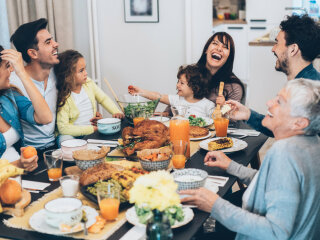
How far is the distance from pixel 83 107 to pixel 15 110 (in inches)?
29.0

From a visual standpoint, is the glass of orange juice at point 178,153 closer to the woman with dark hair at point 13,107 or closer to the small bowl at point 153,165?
the small bowl at point 153,165

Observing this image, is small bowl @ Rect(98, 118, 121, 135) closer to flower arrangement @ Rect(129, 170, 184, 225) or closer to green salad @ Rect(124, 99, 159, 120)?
green salad @ Rect(124, 99, 159, 120)


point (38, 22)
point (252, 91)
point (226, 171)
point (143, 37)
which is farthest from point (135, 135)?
point (252, 91)

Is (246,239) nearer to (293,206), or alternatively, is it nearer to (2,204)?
(293,206)

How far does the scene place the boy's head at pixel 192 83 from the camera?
2994 millimetres

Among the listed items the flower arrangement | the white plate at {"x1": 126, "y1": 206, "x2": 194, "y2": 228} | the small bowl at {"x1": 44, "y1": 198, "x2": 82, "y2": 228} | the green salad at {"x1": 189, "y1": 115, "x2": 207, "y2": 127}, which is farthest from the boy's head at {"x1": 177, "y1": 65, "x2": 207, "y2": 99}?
the flower arrangement

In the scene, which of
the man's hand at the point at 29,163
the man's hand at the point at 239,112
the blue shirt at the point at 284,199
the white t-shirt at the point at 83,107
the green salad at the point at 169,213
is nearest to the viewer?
the green salad at the point at 169,213

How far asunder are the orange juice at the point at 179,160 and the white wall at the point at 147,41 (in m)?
2.60

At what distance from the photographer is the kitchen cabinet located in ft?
16.7

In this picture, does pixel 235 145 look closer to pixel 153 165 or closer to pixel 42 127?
pixel 153 165

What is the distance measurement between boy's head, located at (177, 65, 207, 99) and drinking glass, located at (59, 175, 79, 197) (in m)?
1.54

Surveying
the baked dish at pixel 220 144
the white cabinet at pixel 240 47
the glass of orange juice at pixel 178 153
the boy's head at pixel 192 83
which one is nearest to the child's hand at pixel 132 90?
the boy's head at pixel 192 83

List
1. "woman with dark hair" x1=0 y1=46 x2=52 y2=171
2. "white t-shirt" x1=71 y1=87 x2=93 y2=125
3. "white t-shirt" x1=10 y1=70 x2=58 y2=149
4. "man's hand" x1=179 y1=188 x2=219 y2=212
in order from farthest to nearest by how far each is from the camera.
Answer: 1. "white t-shirt" x1=71 y1=87 x2=93 y2=125
2. "white t-shirt" x1=10 y1=70 x2=58 y2=149
3. "woman with dark hair" x1=0 y1=46 x2=52 y2=171
4. "man's hand" x1=179 y1=188 x2=219 y2=212

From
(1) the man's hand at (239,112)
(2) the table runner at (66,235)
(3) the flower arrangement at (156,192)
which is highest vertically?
(3) the flower arrangement at (156,192)
